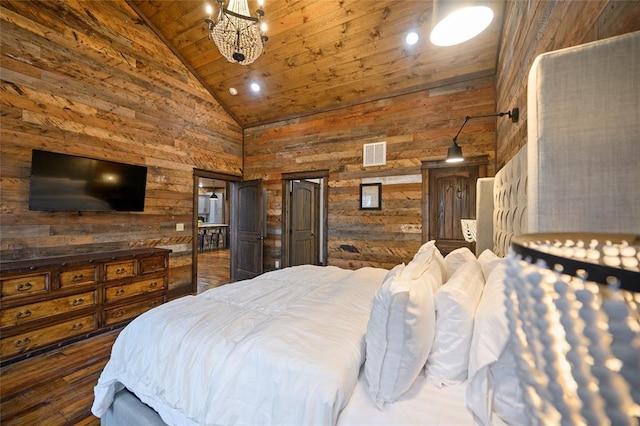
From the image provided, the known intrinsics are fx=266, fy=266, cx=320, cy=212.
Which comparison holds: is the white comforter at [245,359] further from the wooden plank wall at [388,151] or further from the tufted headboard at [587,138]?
the wooden plank wall at [388,151]

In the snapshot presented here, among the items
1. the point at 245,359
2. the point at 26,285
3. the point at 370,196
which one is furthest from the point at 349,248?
the point at 26,285

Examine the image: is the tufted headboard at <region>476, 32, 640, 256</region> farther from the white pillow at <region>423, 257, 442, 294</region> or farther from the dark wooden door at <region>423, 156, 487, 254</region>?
the dark wooden door at <region>423, 156, 487, 254</region>

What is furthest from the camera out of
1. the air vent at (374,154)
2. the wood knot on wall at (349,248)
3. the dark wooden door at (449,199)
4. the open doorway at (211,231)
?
the open doorway at (211,231)

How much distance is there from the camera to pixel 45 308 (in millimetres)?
2744

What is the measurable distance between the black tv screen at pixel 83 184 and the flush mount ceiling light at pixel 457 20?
13.2 ft

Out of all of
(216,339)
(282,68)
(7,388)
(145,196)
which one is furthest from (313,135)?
(7,388)

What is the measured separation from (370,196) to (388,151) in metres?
0.78

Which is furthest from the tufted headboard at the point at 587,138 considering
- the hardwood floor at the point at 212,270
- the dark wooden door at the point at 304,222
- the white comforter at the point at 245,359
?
the hardwood floor at the point at 212,270

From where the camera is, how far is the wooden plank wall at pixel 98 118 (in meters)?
2.94

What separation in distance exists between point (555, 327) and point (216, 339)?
4.70ft

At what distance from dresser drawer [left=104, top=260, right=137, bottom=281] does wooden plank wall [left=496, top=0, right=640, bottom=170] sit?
4.33 m

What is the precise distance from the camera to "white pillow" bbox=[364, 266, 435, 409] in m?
1.07

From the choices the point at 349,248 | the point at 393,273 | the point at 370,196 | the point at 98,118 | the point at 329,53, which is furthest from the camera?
the point at 349,248

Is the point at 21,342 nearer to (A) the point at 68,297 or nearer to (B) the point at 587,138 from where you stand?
(A) the point at 68,297
